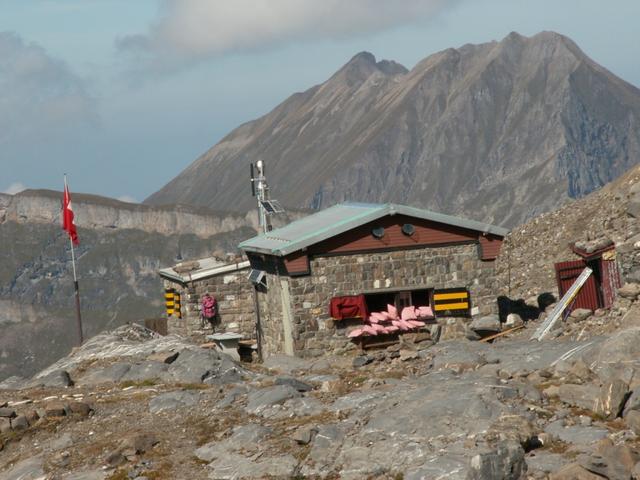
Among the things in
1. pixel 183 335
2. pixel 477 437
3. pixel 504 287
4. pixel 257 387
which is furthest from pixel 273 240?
pixel 477 437

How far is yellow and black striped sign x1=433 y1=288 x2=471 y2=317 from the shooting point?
3150cm

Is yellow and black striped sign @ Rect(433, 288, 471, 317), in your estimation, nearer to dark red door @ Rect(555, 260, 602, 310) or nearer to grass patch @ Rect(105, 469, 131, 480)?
dark red door @ Rect(555, 260, 602, 310)

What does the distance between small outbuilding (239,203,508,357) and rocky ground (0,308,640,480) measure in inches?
186

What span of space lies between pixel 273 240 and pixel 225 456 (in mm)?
16166

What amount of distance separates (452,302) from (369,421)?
46.6ft

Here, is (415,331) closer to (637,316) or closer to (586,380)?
(637,316)

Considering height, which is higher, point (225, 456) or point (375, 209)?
point (375, 209)

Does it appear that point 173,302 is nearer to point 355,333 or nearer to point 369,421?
point 355,333

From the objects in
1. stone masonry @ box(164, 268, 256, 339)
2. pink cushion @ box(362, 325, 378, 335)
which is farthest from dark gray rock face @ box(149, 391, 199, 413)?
stone masonry @ box(164, 268, 256, 339)

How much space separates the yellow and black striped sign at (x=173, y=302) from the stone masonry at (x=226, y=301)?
209 cm

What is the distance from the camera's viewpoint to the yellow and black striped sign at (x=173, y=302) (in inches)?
1631

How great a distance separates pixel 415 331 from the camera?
31156 millimetres

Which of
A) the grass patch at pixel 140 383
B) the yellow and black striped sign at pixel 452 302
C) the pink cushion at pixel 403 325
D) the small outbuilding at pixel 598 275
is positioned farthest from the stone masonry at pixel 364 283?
the grass patch at pixel 140 383

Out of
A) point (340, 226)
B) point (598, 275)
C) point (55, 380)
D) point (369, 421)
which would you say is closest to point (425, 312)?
point (340, 226)
